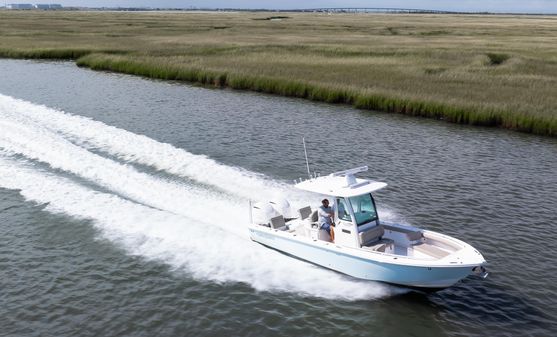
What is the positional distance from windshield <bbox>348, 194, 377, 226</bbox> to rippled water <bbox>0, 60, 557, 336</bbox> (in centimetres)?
195

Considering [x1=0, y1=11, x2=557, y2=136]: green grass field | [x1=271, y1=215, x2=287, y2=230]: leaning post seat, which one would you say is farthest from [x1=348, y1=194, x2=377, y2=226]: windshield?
[x1=0, y1=11, x2=557, y2=136]: green grass field

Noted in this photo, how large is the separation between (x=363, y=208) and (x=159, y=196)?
30.6 feet

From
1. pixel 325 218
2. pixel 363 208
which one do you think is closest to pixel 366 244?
pixel 363 208

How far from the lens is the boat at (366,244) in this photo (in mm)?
15656

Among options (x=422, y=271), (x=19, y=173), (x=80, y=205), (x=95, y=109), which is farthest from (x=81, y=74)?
(x=422, y=271)

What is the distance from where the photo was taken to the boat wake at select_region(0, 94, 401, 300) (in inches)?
679

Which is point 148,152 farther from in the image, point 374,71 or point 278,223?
point 374,71

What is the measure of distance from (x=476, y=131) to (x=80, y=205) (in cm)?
2576

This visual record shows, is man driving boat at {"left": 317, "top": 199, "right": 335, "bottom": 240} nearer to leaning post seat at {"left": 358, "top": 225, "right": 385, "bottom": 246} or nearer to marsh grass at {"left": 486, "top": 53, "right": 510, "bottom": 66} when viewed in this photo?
leaning post seat at {"left": 358, "top": 225, "right": 385, "bottom": 246}

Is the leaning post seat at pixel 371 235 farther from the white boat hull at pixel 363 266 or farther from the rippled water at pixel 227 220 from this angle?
the rippled water at pixel 227 220

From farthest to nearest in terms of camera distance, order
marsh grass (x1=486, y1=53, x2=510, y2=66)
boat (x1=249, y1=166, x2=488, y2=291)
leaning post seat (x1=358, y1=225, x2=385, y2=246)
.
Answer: marsh grass (x1=486, y1=53, x2=510, y2=66), leaning post seat (x1=358, y1=225, x2=385, y2=246), boat (x1=249, y1=166, x2=488, y2=291)

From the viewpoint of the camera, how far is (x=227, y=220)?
68.1ft

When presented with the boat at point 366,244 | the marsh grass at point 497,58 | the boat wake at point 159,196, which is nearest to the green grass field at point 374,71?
the marsh grass at point 497,58

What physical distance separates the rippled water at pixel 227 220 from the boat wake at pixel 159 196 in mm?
85
